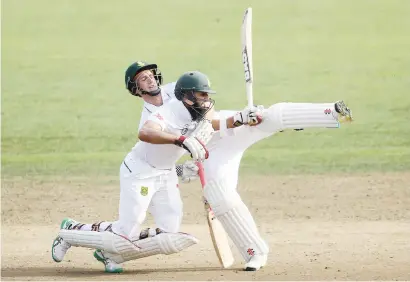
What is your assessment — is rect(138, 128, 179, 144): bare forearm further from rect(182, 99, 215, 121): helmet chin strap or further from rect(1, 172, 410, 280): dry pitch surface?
rect(1, 172, 410, 280): dry pitch surface

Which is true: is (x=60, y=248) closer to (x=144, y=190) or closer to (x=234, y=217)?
(x=144, y=190)

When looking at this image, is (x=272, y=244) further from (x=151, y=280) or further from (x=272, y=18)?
(x=272, y=18)

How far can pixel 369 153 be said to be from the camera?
11.4 m

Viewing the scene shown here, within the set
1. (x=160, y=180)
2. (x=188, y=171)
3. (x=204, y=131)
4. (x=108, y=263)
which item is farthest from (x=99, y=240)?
(x=204, y=131)

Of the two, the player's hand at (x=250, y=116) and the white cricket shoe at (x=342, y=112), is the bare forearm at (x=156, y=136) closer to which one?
the player's hand at (x=250, y=116)

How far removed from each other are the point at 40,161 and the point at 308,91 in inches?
159

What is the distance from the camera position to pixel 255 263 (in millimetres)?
6379

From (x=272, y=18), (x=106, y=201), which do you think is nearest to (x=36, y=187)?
(x=106, y=201)

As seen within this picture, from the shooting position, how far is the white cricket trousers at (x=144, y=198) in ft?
20.6

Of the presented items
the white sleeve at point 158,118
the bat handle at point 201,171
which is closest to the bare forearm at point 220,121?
the bat handle at point 201,171

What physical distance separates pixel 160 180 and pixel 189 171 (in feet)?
0.74

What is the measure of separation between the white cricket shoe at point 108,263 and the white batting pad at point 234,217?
68 centimetres

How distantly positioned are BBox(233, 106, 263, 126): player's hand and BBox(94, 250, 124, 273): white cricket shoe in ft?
3.80

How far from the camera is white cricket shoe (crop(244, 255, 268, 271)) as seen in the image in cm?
638
